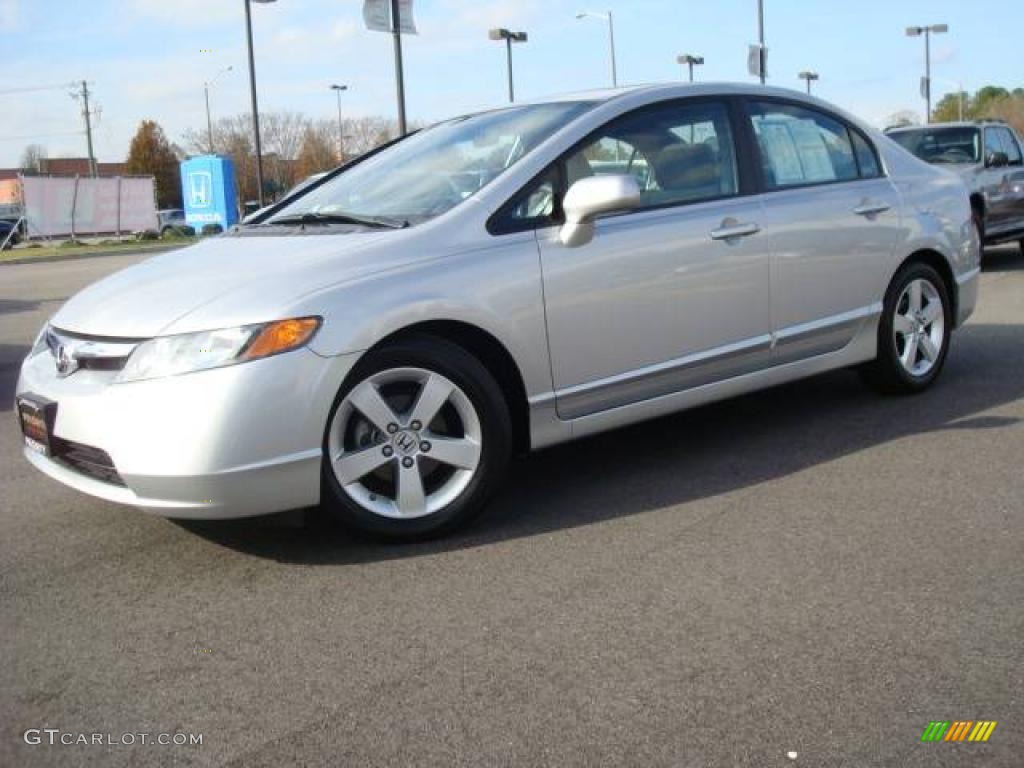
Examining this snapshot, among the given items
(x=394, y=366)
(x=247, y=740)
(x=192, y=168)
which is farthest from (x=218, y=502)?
(x=192, y=168)

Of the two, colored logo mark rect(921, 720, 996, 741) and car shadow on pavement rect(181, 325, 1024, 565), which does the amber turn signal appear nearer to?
car shadow on pavement rect(181, 325, 1024, 565)

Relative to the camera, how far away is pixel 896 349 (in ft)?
18.6

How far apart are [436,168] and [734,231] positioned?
132cm

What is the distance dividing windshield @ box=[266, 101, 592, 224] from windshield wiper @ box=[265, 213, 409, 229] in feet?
0.05

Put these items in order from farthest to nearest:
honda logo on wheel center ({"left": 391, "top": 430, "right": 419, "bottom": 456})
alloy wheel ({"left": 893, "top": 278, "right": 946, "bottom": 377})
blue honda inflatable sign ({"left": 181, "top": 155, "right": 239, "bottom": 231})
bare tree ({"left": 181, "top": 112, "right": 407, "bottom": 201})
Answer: bare tree ({"left": 181, "top": 112, "right": 407, "bottom": 201}) < blue honda inflatable sign ({"left": 181, "top": 155, "right": 239, "bottom": 231}) < alloy wheel ({"left": 893, "top": 278, "right": 946, "bottom": 377}) < honda logo on wheel center ({"left": 391, "top": 430, "right": 419, "bottom": 456})

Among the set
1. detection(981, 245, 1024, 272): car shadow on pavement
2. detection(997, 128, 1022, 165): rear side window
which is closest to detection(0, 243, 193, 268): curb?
detection(981, 245, 1024, 272): car shadow on pavement

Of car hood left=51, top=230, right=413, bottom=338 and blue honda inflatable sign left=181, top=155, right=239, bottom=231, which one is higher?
blue honda inflatable sign left=181, top=155, right=239, bottom=231

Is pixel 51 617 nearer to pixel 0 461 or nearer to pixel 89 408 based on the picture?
pixel 89 408

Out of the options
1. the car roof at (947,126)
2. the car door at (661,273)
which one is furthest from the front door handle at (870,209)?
the car roof at (947,126)

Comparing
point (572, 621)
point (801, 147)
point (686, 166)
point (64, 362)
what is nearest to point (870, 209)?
point (801, 147)

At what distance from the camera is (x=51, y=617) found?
3.30 meters

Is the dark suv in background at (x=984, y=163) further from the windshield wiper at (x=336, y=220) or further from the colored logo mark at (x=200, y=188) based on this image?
the colored logo mark at (x=200, y=188)

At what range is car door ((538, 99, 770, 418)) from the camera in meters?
4.16

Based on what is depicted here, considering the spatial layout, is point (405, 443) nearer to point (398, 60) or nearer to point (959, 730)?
point (959, 730)
